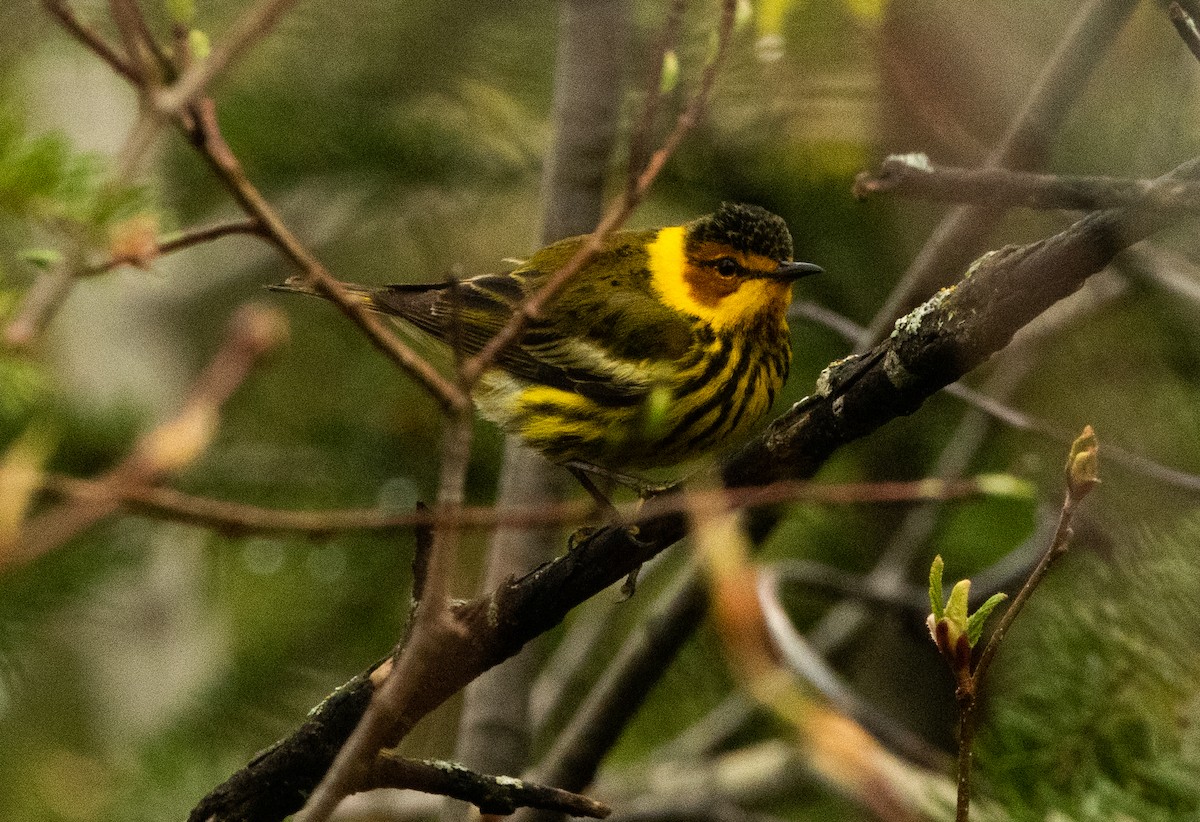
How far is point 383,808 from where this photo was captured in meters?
3.13

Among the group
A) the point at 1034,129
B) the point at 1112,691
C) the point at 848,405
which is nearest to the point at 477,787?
the point at 848,405

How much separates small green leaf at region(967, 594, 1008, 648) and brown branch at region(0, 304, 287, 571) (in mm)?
631

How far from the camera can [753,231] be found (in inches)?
115

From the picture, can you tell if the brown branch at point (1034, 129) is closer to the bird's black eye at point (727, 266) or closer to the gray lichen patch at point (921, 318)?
the bird's black eye at point (727, 266)

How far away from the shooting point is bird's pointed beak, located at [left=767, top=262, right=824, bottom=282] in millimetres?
2826

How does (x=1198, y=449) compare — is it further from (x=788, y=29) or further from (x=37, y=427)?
(x=37, y=427)

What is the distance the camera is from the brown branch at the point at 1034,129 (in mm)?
2400

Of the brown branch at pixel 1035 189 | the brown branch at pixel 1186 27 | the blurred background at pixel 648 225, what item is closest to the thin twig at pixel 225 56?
the brown branch at pixel 1035 189

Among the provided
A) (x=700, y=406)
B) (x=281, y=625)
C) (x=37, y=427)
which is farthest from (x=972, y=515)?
(x=37, y=427)

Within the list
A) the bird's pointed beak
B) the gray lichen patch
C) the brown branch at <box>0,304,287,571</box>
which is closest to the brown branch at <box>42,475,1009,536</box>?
the brown branch at <box>0,304,287,571</box>

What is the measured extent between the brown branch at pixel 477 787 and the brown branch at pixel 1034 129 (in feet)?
3.96

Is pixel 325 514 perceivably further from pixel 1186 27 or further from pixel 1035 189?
pixel 1186 27

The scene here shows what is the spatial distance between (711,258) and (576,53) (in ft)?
1.81

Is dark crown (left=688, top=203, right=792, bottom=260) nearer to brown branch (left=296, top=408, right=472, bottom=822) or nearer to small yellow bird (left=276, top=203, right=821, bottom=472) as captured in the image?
small yellow bird (left=276, top=203, right=821, bottom=472)
